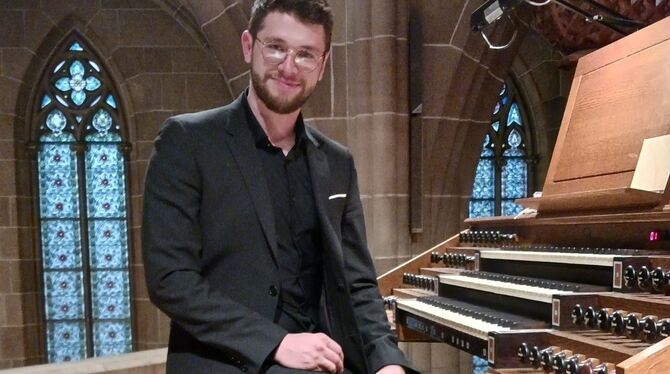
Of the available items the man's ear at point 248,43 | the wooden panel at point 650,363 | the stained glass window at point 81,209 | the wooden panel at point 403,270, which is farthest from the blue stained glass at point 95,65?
the wooden panel at point 650,363

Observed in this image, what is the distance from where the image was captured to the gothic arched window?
6.77 metres

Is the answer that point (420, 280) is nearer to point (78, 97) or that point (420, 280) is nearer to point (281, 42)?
point (281, 42)

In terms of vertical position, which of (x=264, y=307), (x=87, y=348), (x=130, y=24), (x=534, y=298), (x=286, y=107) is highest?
(x=130, y=24)

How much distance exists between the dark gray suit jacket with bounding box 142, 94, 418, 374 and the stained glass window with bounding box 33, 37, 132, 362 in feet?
17.5

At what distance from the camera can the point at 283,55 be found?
53.0 inches

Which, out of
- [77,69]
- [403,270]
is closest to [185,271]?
[403,270]

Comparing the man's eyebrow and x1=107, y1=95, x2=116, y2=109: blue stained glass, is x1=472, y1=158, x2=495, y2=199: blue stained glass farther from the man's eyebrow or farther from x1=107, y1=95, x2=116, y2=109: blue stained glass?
the man's eyebrow

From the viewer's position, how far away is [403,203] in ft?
12.9

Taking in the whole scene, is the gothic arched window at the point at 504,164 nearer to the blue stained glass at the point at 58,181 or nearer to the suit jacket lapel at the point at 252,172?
the blue stained glass at the point at 58,181

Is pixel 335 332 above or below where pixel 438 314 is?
above

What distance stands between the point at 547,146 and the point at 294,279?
5.93 meters

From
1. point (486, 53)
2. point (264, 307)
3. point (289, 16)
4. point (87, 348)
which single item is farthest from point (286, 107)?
point (87, 348)

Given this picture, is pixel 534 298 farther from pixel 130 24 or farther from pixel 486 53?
pixel 130 24

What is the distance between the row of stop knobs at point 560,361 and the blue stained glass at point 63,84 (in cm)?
604
